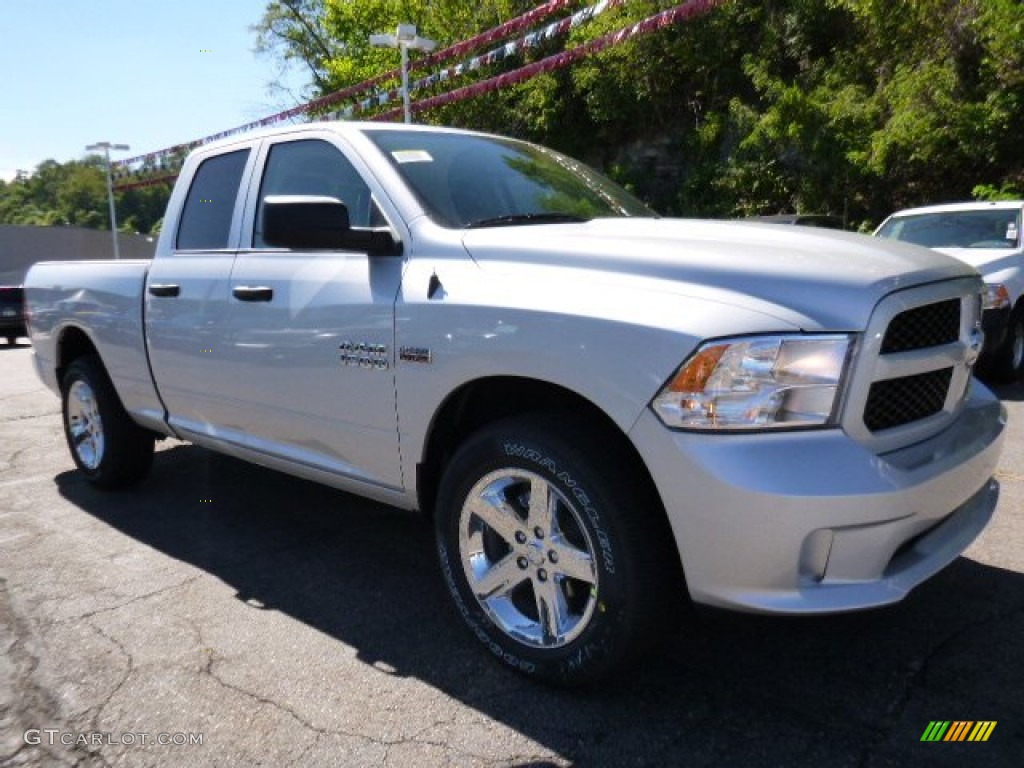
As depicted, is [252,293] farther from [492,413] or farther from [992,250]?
[992,250]

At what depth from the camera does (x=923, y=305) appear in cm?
227

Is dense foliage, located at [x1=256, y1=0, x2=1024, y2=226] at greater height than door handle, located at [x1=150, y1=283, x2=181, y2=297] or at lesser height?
greater

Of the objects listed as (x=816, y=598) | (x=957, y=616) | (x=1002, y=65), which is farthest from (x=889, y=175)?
(x=816, y=598)

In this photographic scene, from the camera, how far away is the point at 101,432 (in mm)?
4672

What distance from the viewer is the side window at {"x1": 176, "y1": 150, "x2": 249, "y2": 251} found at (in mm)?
3834

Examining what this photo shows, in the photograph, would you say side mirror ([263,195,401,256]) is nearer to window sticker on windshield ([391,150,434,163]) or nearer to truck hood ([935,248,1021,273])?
window sticker on windshield ([391,150,434,163])

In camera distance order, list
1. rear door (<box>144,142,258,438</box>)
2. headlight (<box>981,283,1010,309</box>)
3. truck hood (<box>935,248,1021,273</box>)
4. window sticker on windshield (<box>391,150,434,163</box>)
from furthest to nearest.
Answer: truck hood (<box>935,248,1021,273</box>)
headlight (<box>981,283,1010,309</box>)
rear door (<box>144,142,258,438</box>)
window sticker on windshield (<box>391,150,434,163</box>)

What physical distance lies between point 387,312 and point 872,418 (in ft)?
5.15

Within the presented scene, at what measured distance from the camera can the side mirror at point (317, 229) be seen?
2725 mm

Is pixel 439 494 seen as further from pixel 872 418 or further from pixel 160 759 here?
pixel 872 418

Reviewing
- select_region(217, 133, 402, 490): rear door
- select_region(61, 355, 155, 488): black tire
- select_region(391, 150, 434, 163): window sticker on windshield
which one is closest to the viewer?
select_region(217, 133, 402, 490): rear door

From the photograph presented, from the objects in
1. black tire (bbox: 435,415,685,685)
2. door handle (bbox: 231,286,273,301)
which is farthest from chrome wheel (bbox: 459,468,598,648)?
door handle (bbox: 231,286,273,301)

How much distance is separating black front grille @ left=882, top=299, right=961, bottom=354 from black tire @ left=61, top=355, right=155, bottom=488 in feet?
13.2

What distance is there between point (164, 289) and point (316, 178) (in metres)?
1.10
